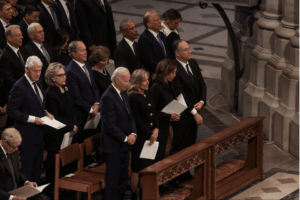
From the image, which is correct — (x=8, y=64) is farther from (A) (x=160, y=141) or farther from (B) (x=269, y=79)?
(B) (x=269, y=79)

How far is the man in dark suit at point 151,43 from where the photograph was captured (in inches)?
312

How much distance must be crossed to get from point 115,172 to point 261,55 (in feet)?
10.6

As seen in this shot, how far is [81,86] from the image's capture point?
708 centimetres

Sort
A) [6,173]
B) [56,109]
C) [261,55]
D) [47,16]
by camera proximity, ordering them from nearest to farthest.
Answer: [6,173], [56,109], [261,55], [47,16]

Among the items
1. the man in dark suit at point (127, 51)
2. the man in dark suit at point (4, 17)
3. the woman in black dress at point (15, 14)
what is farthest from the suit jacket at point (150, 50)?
the woman in black dress at point (15, 14)

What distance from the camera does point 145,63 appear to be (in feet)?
26.3

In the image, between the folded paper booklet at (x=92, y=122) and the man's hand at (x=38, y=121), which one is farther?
the folded paper booklet at (x=92, y=122)

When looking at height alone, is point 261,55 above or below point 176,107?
above

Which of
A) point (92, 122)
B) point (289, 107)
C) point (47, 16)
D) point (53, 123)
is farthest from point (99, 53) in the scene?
point (289, 107)

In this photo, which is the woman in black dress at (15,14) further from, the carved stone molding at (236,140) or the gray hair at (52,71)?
the carved stone molding at (236,140)

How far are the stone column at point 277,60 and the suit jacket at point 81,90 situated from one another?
8.44 ft

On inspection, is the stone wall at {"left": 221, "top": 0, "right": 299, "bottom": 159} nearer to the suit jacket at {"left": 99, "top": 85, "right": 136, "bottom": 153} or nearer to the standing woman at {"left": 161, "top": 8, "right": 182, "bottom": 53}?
the standing woman at {"left": 161, "top": 8, "right": 182, "bottom": 53}

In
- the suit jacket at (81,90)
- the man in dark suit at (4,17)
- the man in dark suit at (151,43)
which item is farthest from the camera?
the man in dark suit at (4,17)

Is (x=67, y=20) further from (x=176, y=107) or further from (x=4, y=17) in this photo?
(x=176, y=107)
